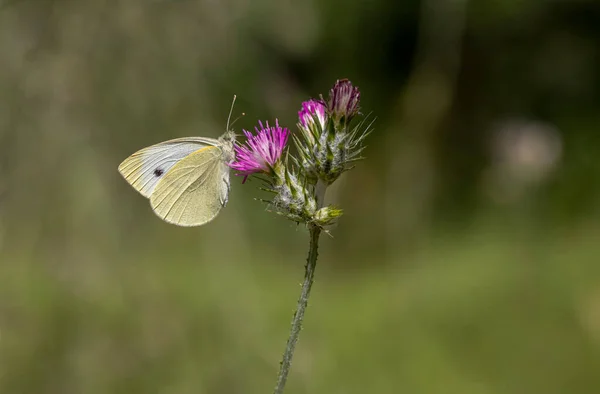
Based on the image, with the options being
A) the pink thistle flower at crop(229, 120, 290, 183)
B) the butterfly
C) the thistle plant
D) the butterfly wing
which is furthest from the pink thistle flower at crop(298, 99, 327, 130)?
the butterfly wing

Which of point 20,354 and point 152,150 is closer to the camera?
point 152,150

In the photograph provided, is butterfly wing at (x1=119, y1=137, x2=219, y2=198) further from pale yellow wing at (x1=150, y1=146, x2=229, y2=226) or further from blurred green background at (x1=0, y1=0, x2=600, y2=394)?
blurred green background at (x1=0, y1=0, x2=600, y2=394)

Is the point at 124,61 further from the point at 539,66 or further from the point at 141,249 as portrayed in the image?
the point at 539,66

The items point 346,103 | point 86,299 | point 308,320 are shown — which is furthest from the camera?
point 308,320

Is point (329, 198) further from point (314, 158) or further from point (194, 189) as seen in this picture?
point (194, 189)

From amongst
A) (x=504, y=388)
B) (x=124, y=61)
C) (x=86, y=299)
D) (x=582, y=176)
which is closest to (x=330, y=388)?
(x=504, y=388)

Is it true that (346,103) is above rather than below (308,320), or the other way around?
Result: above
